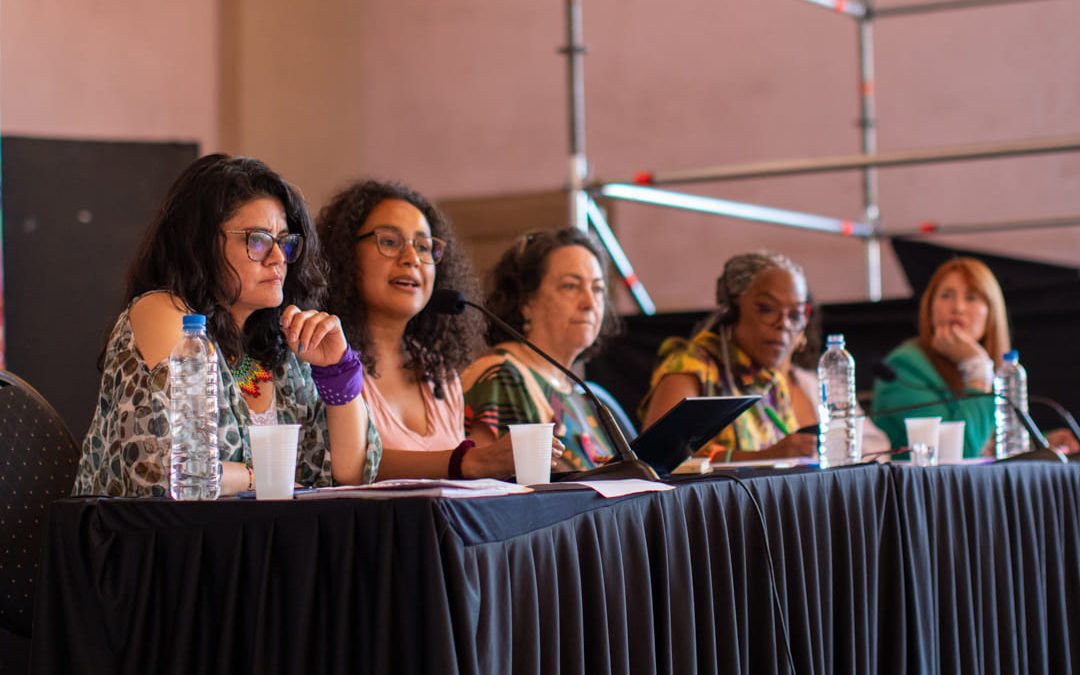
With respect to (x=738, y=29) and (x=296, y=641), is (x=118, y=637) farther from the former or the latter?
(x=738, y=29)

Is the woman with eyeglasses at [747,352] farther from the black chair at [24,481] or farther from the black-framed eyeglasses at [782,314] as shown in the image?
the black chair at [24,481]

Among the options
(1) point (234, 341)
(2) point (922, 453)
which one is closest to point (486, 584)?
(1) point (234, 341)

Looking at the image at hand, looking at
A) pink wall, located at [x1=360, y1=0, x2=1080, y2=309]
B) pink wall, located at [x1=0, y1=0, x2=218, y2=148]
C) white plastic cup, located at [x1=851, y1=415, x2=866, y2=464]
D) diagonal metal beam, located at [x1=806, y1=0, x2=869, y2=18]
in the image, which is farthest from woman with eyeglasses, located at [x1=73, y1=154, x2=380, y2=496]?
pink wall, located at [x1=360, y1=0, x2=1080, y2=309]

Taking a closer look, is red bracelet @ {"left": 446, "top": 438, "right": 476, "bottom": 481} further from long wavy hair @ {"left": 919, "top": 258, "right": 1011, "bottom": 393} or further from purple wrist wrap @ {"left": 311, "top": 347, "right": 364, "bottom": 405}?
long wavy hair @ {"left": 919, "top": 258, "right": 1011, "bottom": 393}

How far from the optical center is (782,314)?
10.3 feet

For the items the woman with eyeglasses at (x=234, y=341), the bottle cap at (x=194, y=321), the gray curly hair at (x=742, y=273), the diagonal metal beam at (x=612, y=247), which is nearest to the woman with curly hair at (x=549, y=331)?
the gray curly hair at (x=742, y=273)

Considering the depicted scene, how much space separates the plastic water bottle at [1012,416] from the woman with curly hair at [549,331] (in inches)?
42.1

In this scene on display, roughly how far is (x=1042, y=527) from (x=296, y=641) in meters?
1.97

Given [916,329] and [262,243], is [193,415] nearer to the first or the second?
[262,243]

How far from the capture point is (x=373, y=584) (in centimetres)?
129

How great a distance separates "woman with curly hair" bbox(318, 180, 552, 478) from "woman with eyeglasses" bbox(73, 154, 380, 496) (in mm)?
362

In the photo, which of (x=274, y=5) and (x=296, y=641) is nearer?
(x=296, y=641)

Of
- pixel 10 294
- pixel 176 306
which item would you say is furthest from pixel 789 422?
pixel 10 294

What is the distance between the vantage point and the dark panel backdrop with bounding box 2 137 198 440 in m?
4.29
